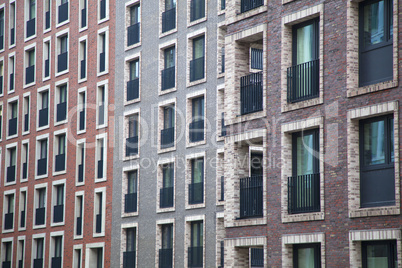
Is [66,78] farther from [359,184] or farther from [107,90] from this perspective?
[359,184]

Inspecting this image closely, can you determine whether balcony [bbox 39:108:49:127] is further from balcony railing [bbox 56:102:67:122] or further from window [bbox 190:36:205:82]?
window [bbox 190:36:205:82]

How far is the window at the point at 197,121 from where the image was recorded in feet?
147

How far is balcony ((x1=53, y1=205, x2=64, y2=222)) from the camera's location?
55.1 metres

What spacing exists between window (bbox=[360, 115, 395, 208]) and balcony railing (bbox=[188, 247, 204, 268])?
18.4 m

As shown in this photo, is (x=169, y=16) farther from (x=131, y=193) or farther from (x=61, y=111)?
(x=61, y=111)

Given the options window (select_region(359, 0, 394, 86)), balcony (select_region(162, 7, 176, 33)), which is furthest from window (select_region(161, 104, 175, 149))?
window (select_region(359, 0, 394, 86))

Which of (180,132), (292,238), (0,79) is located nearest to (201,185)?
(180,132)

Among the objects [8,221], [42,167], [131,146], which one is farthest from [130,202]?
[8,221]

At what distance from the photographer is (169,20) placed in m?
47.8

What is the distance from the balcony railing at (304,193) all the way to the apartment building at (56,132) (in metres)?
23.9

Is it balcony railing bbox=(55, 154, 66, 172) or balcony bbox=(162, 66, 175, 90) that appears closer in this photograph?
balcony bbox=(162, 66, 175, 90)

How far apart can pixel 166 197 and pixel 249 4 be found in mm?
17645

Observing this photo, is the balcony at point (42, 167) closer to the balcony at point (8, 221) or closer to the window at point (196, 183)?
the balcony at point (8, 221)

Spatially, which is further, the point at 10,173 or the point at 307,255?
the point at 10,173
